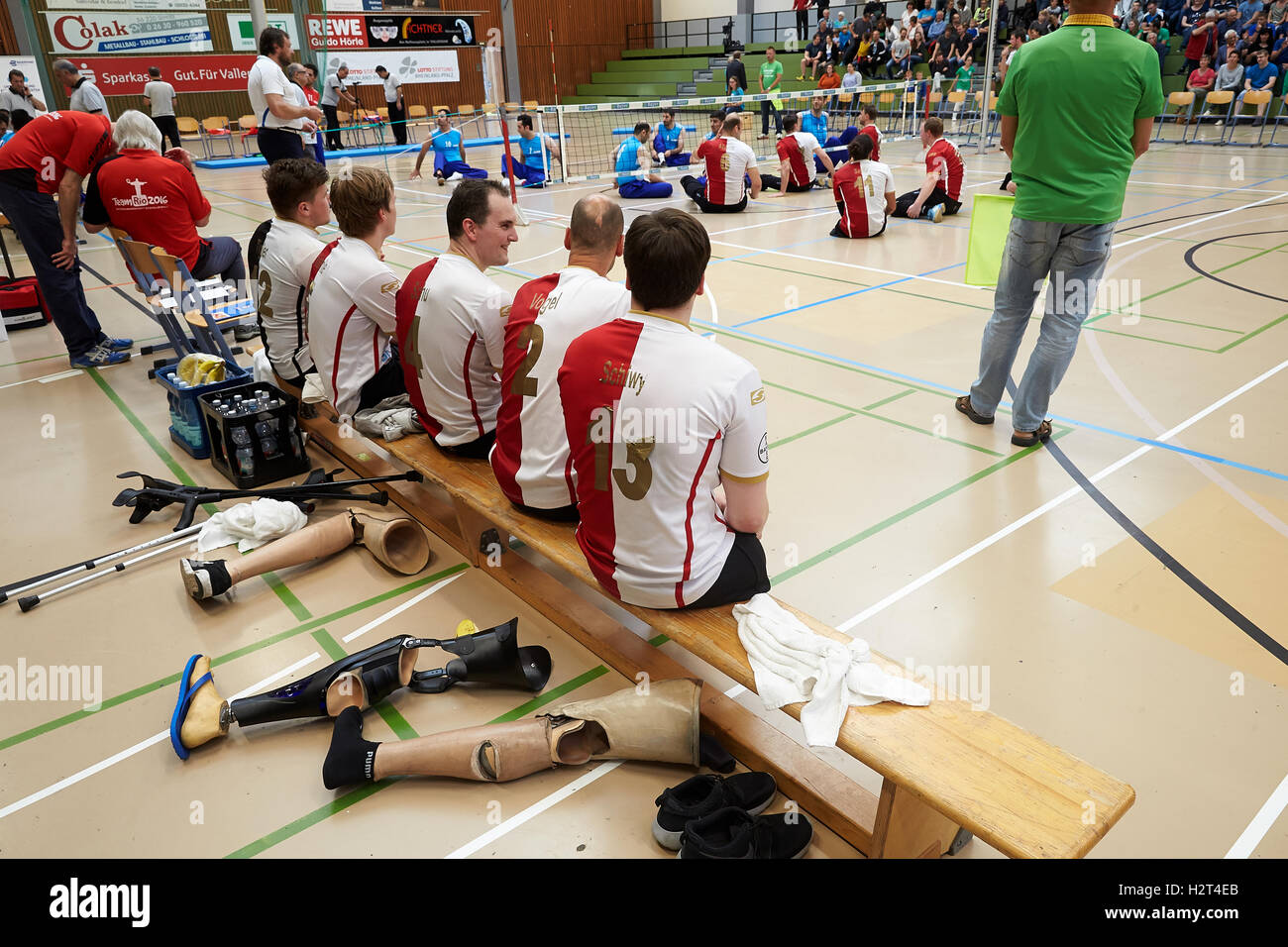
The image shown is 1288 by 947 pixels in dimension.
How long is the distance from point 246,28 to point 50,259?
865 inches

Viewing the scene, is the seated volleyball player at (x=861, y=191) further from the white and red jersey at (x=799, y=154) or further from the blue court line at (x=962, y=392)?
the blue court line at (x=962, y=392)

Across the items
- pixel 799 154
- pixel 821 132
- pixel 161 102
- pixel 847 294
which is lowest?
pixel 847 294

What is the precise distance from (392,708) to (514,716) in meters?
0.43

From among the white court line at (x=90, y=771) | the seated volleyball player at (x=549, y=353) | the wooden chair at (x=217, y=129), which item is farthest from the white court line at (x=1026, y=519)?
the wooden chair at (x=217, y=129)

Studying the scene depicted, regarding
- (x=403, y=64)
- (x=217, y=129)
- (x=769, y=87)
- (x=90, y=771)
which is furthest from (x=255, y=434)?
(x=403, y=64)

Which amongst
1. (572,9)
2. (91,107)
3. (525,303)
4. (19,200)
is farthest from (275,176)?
(572,9)

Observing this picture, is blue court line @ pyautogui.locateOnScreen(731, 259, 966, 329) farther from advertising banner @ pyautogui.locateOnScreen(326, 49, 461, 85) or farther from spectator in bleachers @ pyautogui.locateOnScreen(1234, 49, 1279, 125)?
advertising banner @ pyautogui.locateOnScreen(326, 49, 461, 85)

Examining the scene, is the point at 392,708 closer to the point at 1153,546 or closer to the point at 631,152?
the point at 1153,546

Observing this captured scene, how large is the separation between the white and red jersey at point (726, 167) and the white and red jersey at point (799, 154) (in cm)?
135

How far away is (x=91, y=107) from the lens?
11.0 m

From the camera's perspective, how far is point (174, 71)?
22.5 metres

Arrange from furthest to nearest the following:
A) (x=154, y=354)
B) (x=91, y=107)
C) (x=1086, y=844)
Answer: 1. (x=91, y=107)
2. (x=154, y=354)
3. (x=1086, y=844)

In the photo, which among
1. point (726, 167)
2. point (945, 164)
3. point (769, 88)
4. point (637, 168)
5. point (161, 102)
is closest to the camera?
point (945, 164)

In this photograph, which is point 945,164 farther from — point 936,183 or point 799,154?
point 799,154
